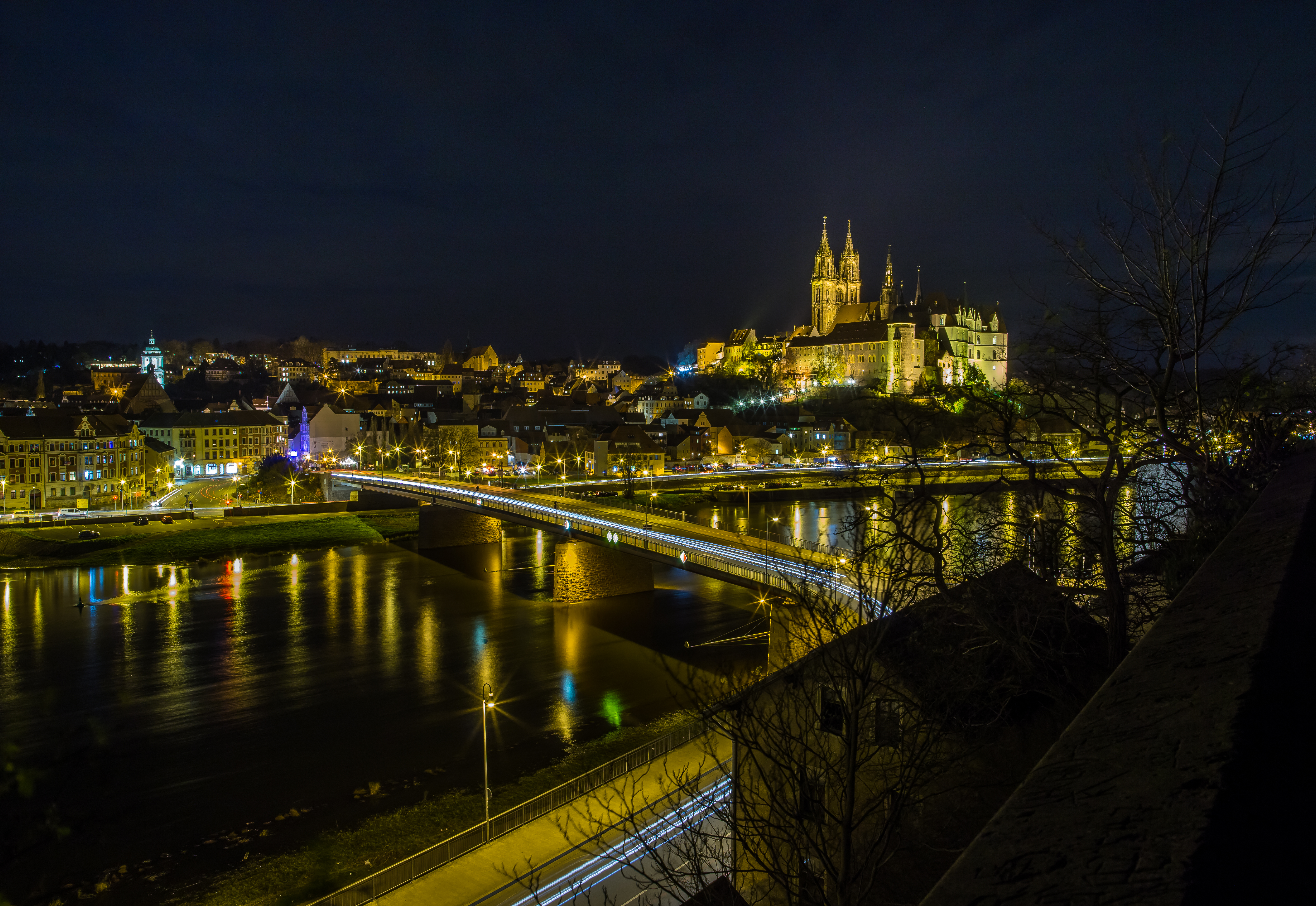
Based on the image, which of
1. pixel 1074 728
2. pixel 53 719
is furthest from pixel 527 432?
pixel 1074 728

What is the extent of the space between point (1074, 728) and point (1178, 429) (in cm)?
568

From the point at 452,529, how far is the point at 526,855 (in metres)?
26.3

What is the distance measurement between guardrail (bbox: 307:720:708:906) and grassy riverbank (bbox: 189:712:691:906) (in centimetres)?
26

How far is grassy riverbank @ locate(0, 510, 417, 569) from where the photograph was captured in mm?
30344

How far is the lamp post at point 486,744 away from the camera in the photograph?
31.7 feet

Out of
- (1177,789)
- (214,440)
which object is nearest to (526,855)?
(1177,789)

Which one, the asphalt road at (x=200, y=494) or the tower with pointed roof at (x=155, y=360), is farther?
the tower with pointed roof at (x=155, y=360)

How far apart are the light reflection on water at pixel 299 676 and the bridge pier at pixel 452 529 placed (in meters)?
4.98

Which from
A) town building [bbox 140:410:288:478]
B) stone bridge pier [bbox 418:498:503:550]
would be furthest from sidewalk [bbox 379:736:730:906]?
town building [bbox 140:410:288:478]

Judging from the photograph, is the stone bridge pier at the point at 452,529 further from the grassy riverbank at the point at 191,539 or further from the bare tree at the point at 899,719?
the bare tree at the point at 899,719

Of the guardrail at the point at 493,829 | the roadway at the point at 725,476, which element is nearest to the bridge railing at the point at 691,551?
the guardrail at the point at 493,829

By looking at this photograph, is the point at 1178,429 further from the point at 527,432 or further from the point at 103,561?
the point at 527,432

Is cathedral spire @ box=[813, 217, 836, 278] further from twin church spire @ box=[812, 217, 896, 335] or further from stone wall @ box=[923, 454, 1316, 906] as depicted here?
stone wall @ box=[923, 454, 1316, 906]

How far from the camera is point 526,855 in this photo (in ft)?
29.2
